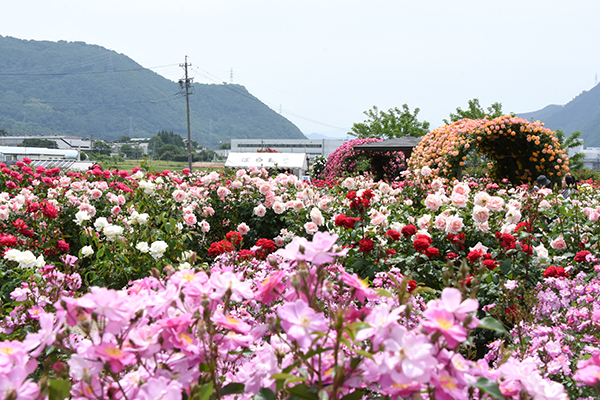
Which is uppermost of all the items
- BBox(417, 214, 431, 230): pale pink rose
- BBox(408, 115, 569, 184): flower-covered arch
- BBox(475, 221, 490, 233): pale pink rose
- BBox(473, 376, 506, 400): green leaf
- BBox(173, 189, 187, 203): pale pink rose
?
BBox(408, 115, 569, 184): flower-covered arch

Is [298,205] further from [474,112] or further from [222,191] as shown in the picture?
[474,112]

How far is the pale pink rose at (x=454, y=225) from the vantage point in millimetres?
2891

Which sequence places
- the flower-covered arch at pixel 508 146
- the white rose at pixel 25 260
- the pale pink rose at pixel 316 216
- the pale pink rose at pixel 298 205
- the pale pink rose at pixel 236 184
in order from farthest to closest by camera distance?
the flower-covered arch at pixel 508 146, the pale pink rose at pixel 236 184, the pale pink rose at pixel 298 205, the pale pink rose at pixel 316 216, the white rose at pixel 25 260

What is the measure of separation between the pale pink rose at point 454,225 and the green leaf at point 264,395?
238 centimetres

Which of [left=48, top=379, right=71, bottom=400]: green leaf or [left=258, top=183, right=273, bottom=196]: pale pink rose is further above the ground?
[left=48, top=379, right=71, bottom=400]: green leaf

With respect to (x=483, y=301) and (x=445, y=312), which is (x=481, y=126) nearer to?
(x=483, y=301)

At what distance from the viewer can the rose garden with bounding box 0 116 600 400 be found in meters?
0.73

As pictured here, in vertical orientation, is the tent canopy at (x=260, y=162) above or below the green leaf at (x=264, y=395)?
below

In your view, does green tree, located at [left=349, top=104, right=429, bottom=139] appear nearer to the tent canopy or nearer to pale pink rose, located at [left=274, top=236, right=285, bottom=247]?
the tent canopy

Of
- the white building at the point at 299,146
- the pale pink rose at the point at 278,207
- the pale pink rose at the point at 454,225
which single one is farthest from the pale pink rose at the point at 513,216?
the white building at the point at 299,146

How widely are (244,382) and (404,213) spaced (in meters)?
3.13

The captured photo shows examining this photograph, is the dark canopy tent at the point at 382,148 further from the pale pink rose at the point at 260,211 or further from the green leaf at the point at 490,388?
the green leaf at the point at 490,388

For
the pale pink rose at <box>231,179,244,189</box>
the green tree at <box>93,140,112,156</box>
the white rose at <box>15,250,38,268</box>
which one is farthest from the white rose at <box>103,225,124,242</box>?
the green tree at <box>93,140,112,156</box>

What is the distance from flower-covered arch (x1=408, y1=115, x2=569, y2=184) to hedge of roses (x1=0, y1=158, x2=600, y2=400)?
4.27 m
